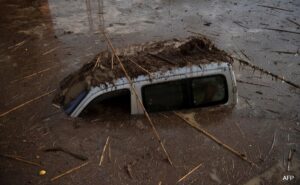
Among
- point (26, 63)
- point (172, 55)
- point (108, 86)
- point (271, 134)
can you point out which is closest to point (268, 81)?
point (271, 134)

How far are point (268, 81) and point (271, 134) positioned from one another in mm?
2303

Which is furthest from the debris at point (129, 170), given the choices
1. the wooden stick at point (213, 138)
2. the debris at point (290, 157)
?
the debris at point (290, 157)

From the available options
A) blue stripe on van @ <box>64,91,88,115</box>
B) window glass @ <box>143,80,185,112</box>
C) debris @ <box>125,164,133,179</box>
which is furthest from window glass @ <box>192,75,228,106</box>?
blue stripe on van @ <box>64,91,88,115</box>

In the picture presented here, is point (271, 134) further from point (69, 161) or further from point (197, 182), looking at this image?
point (69, 161)

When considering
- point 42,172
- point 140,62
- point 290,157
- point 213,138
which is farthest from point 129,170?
point 290,157

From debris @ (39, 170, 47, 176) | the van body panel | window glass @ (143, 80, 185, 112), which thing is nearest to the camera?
debris @ (39, 170, 47, 176)

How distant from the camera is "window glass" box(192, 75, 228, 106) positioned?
19.5ft

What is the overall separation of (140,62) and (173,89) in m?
0.80

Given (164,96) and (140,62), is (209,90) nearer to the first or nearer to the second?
(164,96)

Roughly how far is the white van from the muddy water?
0.35m

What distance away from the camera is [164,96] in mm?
5941

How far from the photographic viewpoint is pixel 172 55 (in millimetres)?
6219

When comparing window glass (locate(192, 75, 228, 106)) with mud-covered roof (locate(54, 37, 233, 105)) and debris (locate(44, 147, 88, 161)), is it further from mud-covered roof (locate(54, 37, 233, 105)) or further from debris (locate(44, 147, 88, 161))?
debris (locate(44, 147, 88, 161))

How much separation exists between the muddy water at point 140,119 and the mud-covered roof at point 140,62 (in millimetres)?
694
